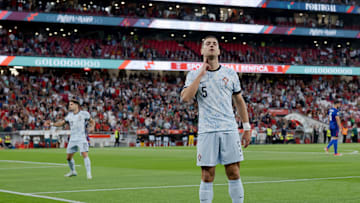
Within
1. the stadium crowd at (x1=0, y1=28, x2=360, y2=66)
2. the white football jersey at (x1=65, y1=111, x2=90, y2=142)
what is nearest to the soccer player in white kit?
the white football jersey at (x1=65, y1=111, x2=90, y2=142)

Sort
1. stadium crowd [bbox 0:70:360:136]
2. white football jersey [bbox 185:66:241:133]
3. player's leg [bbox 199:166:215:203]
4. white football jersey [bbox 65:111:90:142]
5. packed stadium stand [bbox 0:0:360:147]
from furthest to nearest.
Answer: packed stadium stand [bbox 0:0:360:147] < stadium crowd [bbox 0:70:360:136] < white football jersey [bbox 65:111:90:142] < white football jersey [bbox 185:66:241:133] < player's leg [bbox 199:166:215:203]

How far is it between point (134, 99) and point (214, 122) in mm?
46400

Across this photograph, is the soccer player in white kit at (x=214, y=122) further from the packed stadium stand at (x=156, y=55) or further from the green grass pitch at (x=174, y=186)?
the packed stadium stand at (x=156, y=55)

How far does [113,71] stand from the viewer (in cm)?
6016

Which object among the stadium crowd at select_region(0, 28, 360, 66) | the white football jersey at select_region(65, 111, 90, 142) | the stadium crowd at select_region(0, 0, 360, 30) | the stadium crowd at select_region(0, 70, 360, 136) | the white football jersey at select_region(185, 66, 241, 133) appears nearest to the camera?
the white football jersey at select_region(185, 66, 241, 133)

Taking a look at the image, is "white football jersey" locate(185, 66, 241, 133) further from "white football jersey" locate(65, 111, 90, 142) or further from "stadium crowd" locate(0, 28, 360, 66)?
"stadium crowd" locate(0, 28, 360, 66)

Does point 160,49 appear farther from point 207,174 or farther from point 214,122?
point 207,174

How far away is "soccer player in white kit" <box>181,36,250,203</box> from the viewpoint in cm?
716

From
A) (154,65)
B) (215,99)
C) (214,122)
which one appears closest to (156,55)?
(154,65)

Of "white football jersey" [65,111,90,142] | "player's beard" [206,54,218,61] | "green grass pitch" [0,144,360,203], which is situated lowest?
"green grass pitch" [0,144,360,203]

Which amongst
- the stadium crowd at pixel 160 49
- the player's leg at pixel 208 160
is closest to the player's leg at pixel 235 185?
the player's leg at pixel 208 160

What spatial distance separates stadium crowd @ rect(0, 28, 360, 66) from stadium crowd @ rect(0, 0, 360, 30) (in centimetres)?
271

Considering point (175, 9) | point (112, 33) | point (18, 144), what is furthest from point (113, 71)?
point (18, 144)

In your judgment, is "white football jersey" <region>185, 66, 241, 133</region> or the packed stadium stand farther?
the packed stadium stand
